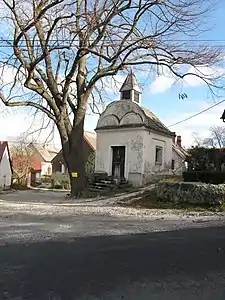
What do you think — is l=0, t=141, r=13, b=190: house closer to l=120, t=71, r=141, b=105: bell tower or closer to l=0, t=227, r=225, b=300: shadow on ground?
l=120, t=71, r=141, b=105: bell tower

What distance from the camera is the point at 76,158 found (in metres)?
23.6

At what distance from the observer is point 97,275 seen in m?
5.46

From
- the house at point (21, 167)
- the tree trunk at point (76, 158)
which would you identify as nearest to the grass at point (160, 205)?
the tree trunk at point (76, 158)

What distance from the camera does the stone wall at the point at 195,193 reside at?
16.2 metres

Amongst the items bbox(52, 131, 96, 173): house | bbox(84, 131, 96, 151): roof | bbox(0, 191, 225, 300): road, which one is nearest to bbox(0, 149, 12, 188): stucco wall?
bbox(52, 131, 96, 173): house

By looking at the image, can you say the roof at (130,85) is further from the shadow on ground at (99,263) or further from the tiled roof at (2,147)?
the shadow on ground at (99,263)

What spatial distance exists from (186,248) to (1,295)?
3.90 m

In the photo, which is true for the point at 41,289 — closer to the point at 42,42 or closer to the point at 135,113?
the point at 42,42

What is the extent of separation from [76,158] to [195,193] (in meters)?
9.06

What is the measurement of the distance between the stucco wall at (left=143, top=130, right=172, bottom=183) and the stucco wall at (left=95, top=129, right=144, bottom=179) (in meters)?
0.49

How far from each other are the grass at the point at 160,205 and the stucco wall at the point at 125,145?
→ 893cm

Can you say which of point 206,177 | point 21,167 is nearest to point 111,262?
point 206,177

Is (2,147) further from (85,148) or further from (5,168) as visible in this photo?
(85,148)

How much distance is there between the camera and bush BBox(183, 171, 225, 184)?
18120 mm
